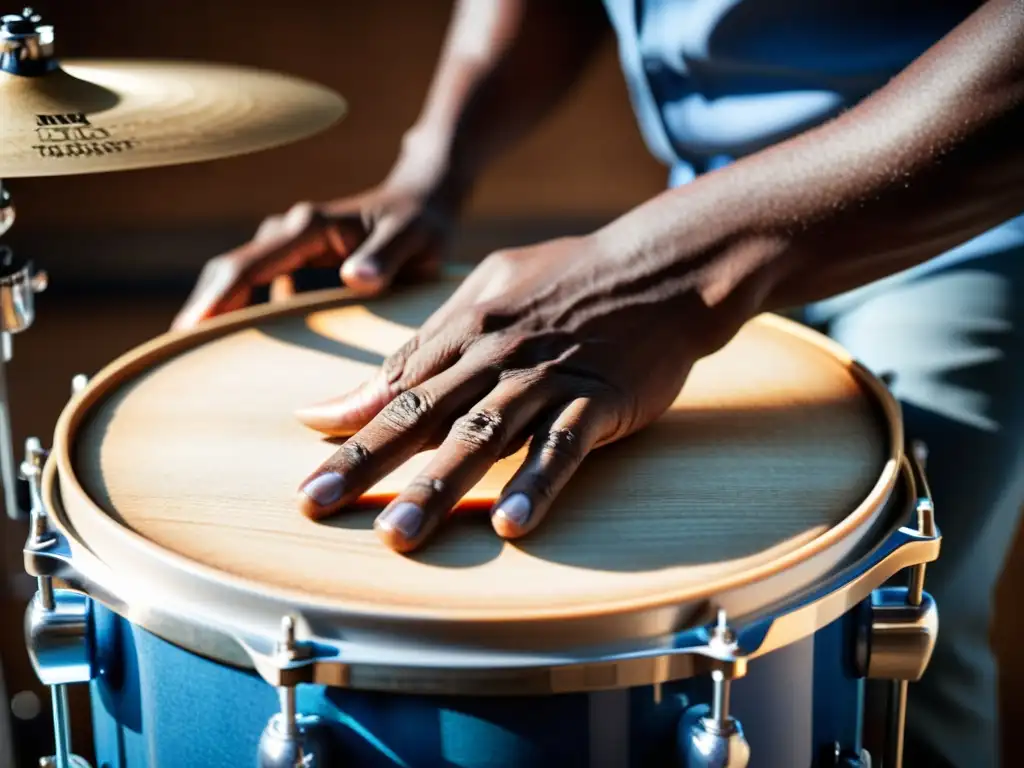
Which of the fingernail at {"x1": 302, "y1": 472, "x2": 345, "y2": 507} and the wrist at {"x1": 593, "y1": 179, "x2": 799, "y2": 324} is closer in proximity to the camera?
the fingernail at {"x1": 302, "y1": 472, "x2": 345, "y2": 507}

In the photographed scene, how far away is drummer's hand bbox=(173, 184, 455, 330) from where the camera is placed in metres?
0.91

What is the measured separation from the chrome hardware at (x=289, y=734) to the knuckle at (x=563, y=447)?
0.54 ft

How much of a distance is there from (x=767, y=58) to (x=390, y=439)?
0.45 metres

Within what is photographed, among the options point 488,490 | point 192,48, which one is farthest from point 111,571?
point 192,48

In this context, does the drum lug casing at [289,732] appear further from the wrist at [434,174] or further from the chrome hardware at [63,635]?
the wrist at [434,174]

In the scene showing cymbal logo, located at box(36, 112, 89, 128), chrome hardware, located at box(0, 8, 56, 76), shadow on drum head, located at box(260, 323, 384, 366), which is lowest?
shadow on drum head, located at box(260, 323, 384, 366)

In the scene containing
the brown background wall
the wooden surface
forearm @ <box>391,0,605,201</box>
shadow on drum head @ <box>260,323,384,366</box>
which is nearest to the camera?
shadow on drum head @ <box>260,323,384,366</box>

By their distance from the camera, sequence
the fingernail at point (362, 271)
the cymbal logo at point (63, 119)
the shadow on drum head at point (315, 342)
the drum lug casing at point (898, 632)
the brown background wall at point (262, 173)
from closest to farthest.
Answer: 1. the drum lug casing at point (898, 632)
2. the cymbal logo at point (63, 119)
3. the shadow on drum head at point (315, 342)
4. the fingernail at point (362, 271)
5. the brown background wall at point (262, 173)

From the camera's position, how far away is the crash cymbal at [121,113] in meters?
0.69

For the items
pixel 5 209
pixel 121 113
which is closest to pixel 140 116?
pixel 121 113

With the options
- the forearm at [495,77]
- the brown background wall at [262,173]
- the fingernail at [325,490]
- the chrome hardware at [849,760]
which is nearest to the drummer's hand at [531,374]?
the fingernail at [325,490]

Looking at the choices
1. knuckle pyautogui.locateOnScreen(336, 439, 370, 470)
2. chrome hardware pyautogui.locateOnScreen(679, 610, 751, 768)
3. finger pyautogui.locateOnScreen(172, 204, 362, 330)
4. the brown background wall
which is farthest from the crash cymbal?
the brown background wall

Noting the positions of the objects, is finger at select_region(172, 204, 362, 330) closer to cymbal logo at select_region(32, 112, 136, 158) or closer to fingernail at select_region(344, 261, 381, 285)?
fingernail at select_region(344, 261, 381, 285)

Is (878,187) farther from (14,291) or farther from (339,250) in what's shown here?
(14,291)
